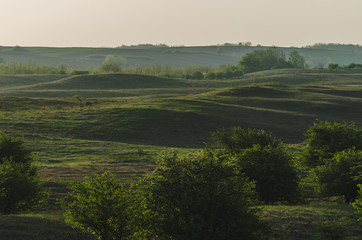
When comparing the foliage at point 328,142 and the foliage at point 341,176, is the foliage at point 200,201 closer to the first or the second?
the foliage at point 341,176

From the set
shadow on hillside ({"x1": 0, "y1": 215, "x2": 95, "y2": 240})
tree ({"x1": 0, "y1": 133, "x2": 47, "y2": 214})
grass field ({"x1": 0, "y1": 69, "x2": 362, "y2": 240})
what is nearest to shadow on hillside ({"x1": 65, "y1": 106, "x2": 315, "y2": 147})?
grass field ({"x1": 0, "y1": 69, "x2": 362, "y2": 240})

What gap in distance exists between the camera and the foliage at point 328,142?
34.1 metres

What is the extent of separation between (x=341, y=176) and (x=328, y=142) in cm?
650

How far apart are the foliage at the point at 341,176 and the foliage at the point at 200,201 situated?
11.4 metres

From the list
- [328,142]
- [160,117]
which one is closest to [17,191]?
[328,142]

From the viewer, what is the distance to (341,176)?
94.7 feet

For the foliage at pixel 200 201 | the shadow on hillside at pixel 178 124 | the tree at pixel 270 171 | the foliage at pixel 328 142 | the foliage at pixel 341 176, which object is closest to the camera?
the foliage at pixel 200 201

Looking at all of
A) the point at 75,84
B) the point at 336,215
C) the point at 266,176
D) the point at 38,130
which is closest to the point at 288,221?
the point at 336,215

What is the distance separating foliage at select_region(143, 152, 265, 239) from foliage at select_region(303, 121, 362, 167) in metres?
16.2

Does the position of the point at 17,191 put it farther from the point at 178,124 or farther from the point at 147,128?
the point at 178,124

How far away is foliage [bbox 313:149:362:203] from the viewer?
28672 millimetres

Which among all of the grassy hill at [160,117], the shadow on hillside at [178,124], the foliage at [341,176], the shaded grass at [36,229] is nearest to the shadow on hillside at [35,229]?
the shaded grass at [36,229]

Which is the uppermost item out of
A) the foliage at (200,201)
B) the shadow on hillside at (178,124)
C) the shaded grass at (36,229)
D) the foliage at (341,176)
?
the foliage at (200,201)

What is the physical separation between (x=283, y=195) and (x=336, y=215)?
5043 mm
